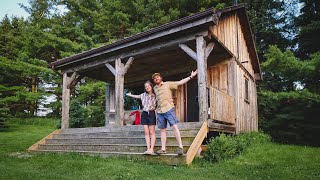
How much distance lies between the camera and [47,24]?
89.8 feet

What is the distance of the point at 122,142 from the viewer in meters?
9.08

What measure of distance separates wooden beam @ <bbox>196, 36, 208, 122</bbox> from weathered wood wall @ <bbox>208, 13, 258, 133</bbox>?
1.53 metres

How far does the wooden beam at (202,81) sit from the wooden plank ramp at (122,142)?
342mm

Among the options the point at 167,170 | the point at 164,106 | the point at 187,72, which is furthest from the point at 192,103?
the point at 167,170

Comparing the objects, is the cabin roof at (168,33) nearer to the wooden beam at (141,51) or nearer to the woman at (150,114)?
the wooden beam at (141,51)

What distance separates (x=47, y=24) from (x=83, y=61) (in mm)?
17173

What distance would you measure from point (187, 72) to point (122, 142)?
5.46 meters

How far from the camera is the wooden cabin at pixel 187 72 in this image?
8562 millimetres

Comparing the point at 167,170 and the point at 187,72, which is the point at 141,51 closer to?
the point at 187,72

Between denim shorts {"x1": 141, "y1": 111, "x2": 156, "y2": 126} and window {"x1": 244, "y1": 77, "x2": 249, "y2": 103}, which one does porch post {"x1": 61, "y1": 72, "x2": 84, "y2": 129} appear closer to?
denim shorts {"x1": 141, "y1": 111, "x2": 156, "y2": 126}

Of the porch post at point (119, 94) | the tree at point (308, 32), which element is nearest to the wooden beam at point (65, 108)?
the porch post at point (119, 94)

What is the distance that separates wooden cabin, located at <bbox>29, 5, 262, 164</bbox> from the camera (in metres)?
8.56

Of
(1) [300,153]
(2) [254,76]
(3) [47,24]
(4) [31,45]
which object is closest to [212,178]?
(1) [300,153]

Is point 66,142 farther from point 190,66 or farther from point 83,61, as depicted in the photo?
point 190,66
